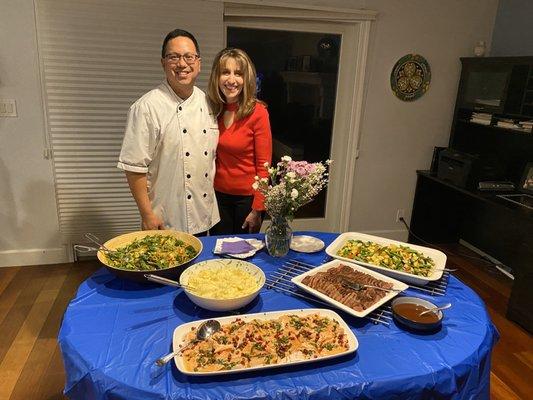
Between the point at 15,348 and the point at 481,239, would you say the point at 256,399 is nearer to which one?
the point at 15,348

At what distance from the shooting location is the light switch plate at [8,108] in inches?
113

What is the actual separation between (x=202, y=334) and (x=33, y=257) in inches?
99.7

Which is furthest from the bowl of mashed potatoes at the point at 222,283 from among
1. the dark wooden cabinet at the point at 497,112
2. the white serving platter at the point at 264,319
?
the dark wooden cabinet at the point at 497,112

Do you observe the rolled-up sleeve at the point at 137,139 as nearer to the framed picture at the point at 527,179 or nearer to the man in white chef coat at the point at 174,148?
the man in white chef coat at the point at 174,148

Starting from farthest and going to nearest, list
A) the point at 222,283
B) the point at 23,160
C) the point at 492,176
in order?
the point at 492,176, the point at 23,160, the point at 222,283

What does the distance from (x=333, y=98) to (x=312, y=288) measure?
8.52 feet

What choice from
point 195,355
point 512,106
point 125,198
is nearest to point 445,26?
point 512,106

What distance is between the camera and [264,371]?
1128mm

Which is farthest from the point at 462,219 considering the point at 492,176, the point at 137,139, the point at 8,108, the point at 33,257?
the point at 8,108

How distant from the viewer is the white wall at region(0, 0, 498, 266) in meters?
2.86

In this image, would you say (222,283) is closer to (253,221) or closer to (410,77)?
(253,221)

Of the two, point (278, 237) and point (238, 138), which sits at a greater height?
point (238, 138)

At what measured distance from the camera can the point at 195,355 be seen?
1.15m

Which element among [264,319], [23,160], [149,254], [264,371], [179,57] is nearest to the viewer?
[264,371]
